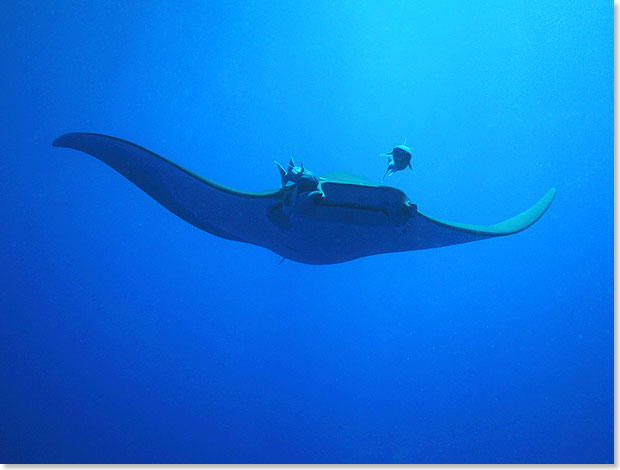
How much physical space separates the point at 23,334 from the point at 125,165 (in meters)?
4.44

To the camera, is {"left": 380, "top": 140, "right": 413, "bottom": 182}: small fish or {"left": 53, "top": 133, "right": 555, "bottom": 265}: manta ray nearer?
{"left": 53, "top": 133, "right": 555, "bottom": 265}: manta ray

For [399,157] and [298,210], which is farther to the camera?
[399,157]

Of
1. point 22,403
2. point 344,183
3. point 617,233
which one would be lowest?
point 22,403

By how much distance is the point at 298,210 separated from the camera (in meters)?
2.78

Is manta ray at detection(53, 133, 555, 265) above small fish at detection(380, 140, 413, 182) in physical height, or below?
below

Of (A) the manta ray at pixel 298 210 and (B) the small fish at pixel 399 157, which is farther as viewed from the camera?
(B) the small fish at pixel 399 157

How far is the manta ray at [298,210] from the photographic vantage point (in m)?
2.67

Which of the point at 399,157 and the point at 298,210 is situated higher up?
the point at 399,157

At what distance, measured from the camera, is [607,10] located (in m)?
7.89

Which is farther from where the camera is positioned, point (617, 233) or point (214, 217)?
point (617, 233)

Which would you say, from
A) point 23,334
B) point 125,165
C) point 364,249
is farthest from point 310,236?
point 23,334

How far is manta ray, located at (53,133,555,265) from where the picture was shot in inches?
105

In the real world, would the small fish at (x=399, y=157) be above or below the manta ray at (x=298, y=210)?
above

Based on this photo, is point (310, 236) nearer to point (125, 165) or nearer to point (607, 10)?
point (125, 165)
